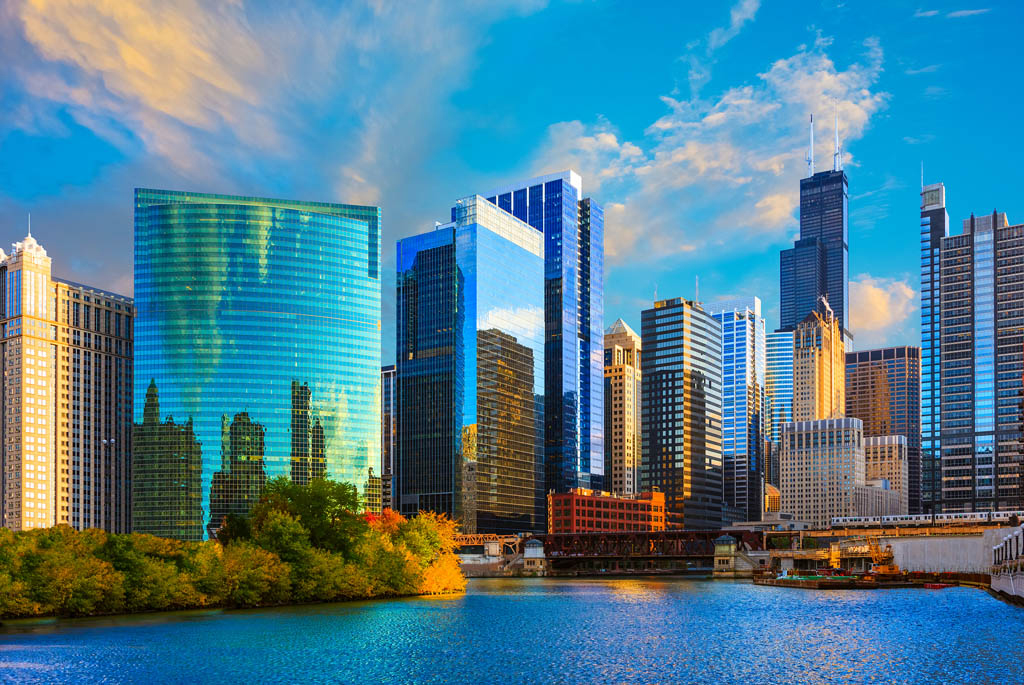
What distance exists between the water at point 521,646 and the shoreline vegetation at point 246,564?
5.51 metres

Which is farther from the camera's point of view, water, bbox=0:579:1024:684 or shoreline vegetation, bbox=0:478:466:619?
shoreline vegetation, bbox=0:478:466:619

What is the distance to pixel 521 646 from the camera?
107250 mm

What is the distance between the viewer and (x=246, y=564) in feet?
475

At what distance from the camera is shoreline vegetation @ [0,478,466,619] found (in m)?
125

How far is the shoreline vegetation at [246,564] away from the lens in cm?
12475

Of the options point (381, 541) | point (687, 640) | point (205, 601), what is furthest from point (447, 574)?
point (687, 640)

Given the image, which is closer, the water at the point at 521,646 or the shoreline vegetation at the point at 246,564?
the water at the point at 521,646

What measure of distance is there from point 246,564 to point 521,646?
2058 inches

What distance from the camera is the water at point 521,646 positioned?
8712 centimetres

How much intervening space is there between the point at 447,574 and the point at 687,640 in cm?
7749

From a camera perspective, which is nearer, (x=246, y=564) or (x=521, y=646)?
(x=521, y=646)

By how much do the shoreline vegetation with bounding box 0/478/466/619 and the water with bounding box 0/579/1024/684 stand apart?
551 cm

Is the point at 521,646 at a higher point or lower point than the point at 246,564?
lower

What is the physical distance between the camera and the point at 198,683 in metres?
82.5
